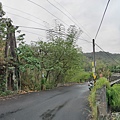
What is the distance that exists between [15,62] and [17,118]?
9.13 meters

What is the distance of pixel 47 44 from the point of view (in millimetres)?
20594

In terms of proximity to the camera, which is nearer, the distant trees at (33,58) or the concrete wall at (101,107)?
the concrete wall at (101,107)

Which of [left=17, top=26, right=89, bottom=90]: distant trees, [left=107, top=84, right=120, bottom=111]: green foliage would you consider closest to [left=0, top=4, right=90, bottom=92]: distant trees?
[left=17, top=26, right=89, bottom=90]: distant trees

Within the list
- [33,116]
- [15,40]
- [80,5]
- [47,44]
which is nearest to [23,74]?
[15,40]

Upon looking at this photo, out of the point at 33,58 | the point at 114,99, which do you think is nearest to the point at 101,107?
the point at 114,99

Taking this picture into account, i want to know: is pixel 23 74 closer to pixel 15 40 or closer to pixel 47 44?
pixel 15 40

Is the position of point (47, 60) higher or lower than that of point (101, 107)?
higher

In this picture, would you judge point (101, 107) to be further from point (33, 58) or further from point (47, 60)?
point (47, 60)

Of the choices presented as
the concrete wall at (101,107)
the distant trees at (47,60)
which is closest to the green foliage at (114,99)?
the concrete wall at (101,107)

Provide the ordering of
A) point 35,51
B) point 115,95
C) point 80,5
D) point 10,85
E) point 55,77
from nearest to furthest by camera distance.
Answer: point 80,5 → point 115,95 → point 10,85 → point 35,51 → point 55,77

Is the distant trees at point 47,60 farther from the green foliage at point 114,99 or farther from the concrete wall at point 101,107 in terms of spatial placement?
the concrete wall at point 101,107

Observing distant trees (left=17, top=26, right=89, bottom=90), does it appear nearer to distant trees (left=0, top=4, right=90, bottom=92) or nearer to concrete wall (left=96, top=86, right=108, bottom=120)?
distant trees (left=0, top=4, right=90, bottom=92)

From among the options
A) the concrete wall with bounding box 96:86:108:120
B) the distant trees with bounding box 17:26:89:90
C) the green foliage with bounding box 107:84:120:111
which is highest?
the distant trees with bounding box 17:26:89:90

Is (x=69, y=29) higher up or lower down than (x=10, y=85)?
higher up
